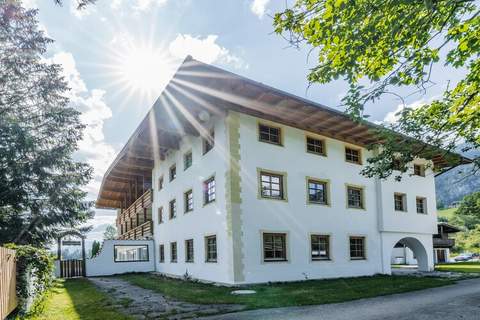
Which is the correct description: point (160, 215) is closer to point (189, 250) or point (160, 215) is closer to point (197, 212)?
point (189, 250)

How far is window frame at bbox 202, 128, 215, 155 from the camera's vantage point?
15828 mm

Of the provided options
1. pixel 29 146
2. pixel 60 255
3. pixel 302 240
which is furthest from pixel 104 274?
pixel 302 240

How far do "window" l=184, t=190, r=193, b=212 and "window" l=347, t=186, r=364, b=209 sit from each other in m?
7.63

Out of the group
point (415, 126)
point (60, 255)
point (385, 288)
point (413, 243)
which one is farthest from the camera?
point (60, 255)

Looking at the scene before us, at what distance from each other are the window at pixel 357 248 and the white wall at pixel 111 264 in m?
12.6

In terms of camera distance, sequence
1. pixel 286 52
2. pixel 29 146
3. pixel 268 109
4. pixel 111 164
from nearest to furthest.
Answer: pixel 286 52 → pixel 268 109 → pixel 29 146 → pixel 111 164

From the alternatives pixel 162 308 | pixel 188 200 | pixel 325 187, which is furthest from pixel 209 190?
pixel 162 308

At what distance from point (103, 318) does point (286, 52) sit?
23.0 feet

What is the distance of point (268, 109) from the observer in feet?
49.9

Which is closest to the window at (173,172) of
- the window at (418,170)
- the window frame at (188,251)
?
the window frame at (188,251)

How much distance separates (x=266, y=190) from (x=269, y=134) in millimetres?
2472

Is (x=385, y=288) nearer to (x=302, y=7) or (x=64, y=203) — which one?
(x=302, y=7)

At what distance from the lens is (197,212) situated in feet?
55.2

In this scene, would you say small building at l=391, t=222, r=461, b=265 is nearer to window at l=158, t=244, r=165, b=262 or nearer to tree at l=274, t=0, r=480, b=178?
window at l=158, t=244, r=165, b=262
